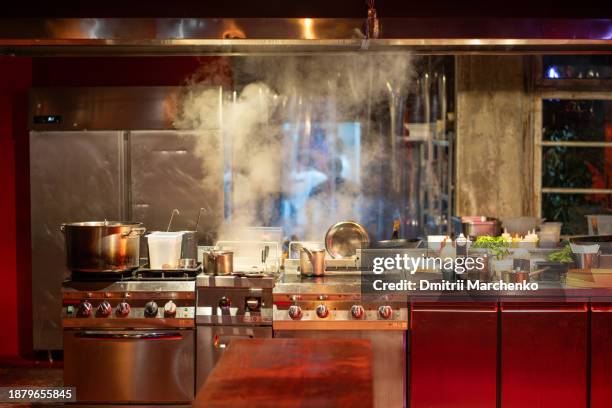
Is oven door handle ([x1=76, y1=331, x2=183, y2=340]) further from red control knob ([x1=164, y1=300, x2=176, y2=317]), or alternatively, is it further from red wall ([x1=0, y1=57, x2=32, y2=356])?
red wall ([x1=0, y1=57, x2=32, y2=356])

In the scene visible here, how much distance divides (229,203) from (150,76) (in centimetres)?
155

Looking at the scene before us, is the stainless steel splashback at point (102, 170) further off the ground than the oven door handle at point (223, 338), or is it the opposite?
the stainless steel splashback at point (102, 170)

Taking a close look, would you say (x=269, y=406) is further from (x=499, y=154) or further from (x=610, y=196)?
(x=610, y=196)

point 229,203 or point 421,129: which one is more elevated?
point 421,129

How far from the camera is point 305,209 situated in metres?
7.91

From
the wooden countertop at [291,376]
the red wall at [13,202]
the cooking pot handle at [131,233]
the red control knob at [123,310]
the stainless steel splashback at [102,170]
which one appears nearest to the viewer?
the wooden countertop at [291,376]

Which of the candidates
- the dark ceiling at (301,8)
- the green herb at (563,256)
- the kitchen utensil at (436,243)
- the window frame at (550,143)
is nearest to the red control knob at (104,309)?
the dark ceiling at (301,8)

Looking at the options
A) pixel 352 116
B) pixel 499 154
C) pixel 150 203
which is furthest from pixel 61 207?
pixel 499 154

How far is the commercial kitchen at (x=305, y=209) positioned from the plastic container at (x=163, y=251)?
11 mm

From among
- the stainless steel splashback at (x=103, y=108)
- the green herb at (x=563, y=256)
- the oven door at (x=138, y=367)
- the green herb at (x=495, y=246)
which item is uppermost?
the stainless steel splashback at (x=103, y=108)

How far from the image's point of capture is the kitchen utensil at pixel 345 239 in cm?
559

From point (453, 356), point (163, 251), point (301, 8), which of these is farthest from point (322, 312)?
point (301, 8)

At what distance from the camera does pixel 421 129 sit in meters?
7.93

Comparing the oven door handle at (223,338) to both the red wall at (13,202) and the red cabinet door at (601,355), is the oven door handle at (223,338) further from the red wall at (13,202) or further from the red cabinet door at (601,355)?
the red wall at (13,202)
